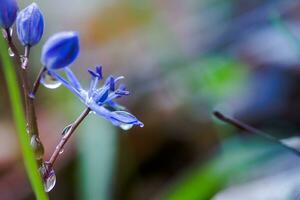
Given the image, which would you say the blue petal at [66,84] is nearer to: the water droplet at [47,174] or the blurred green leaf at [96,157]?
the water droplet at [47,174]

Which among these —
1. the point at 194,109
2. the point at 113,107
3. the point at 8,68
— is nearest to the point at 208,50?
the point at 194,109

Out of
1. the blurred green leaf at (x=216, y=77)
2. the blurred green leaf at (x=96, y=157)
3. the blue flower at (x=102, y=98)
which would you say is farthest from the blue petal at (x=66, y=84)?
the blurred green leaf at (x=216, y=77)

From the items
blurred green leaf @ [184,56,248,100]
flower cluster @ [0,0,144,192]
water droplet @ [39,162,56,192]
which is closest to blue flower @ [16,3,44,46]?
flower cluster @ [0,0,144,192]

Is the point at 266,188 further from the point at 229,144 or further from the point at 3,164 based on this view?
the point at 3,164

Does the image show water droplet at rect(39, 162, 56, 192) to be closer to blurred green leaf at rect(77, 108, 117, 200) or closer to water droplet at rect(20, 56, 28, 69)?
water droplet at rect(20, 56, 28, 69)

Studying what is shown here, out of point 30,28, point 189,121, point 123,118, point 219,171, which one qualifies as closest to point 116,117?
point 123,118

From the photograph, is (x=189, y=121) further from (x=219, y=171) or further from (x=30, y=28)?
(x=30, y=28)
